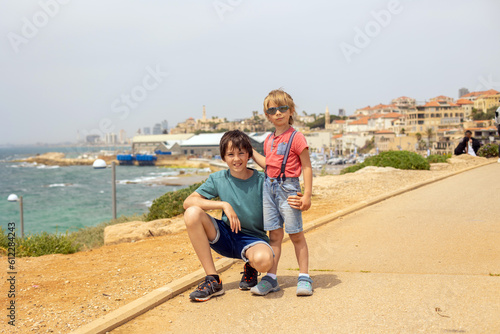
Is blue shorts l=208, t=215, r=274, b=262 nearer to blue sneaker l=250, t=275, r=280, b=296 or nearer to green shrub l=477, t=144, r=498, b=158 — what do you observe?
blue sneaker l=250, t=275, r=280, b=296

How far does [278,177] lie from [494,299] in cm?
188

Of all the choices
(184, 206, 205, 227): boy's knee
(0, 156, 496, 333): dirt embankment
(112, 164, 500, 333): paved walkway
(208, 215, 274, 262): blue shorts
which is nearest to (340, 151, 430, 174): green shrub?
(0, 156, 496, 333): dirt embankment

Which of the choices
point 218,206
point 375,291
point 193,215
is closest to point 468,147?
point 375,291

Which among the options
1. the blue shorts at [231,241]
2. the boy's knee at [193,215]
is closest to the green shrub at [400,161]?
the blue shorts at [231,241]

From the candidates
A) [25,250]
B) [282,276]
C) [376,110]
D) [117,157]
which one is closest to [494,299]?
[282,276]

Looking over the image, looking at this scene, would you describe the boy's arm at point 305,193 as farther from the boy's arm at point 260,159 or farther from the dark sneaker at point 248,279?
the dark sneaker at point 248,279

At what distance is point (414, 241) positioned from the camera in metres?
5.74

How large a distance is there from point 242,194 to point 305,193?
566mm

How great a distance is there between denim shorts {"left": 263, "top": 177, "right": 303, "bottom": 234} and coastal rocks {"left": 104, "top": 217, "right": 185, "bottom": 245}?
4.72 meters

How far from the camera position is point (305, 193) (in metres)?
3.76

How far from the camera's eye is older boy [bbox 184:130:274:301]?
→ 3.84m

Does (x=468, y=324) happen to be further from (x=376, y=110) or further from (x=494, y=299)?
(x=376, y=110)

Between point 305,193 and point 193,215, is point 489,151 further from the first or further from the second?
point 193,215

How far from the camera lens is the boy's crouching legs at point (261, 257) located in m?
3.82
